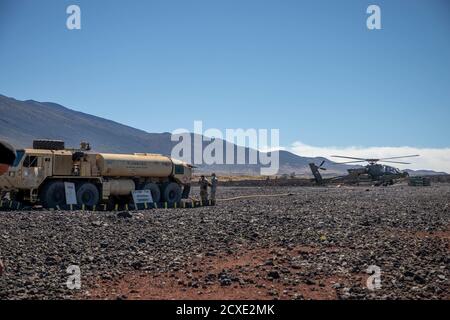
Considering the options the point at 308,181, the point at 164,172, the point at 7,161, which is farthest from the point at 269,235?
the point at 308,181

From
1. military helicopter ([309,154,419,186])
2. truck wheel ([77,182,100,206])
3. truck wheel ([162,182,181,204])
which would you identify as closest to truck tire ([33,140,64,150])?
truck wheel ([77,182,100,206])

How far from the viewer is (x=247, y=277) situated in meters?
9.69

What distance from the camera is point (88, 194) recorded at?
80.9ft

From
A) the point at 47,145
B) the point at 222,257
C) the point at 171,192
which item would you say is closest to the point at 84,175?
the point at 47,145

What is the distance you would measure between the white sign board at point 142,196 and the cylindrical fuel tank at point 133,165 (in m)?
0.91

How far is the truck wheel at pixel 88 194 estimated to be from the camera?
79.8 ft

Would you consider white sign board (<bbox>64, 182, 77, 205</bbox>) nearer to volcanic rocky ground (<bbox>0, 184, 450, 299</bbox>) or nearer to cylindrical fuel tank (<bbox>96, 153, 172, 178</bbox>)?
cylindrical fuel tank (<bbox>96, 153, 172, 178</bbox>)

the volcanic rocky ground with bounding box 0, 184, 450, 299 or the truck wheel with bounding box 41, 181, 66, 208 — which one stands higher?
the truck wheel with bounding box 41, 181, 66, 208

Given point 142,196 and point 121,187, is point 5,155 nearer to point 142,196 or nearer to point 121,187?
point 121,187

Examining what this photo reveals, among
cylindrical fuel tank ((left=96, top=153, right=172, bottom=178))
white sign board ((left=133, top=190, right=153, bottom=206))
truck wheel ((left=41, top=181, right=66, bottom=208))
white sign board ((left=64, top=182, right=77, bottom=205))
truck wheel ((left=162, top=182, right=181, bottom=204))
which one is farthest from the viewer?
truck wheel ((left=162, top=182, right=181, bottom=204))

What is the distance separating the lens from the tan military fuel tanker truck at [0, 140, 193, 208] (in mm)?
22797

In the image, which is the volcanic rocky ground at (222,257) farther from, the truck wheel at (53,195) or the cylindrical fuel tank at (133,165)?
the cylindrical fuel tank at (133,165)

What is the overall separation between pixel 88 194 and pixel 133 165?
287cm

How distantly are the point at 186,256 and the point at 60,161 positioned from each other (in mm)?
13943
